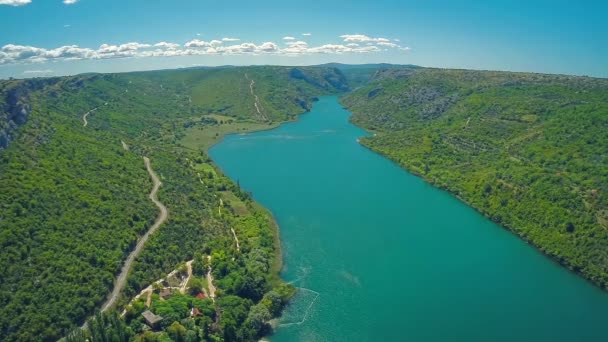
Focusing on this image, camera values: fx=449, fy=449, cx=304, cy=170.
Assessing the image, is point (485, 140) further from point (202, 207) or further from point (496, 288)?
point (202, 207)

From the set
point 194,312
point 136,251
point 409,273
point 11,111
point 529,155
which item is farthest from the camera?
point 529,155

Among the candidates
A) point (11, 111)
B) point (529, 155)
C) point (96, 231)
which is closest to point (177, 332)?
point (96, 231)

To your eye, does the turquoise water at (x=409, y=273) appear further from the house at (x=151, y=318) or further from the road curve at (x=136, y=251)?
the road curve at (x=136, y=251)

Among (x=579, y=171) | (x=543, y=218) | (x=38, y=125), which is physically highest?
(x=38, y=125)

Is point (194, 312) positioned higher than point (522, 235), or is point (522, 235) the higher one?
point (522, 235)

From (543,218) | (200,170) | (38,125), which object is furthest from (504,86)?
(38,125)

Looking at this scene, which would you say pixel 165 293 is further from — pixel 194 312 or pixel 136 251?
pixel 136 251
